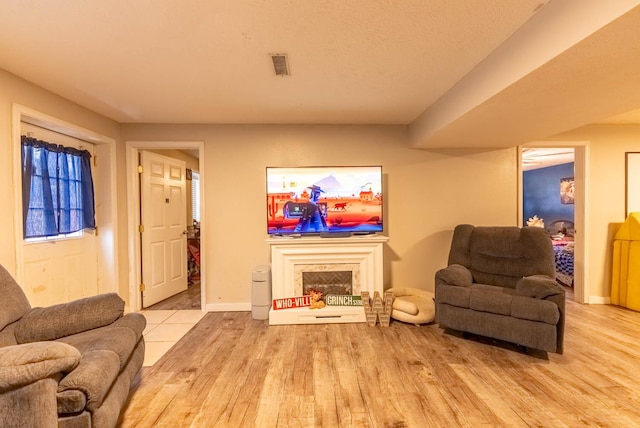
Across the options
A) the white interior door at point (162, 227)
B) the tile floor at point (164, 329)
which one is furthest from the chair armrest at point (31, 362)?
the white interior door at point (162, 227)

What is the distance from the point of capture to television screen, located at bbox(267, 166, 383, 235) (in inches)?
134

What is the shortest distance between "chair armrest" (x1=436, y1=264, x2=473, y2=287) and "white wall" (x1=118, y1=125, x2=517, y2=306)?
2.77ft

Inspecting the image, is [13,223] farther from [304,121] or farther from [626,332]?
[626,332]

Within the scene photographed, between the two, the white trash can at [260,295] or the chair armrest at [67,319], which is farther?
the white trash can at [260,295]

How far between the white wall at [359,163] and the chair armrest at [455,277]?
84cm

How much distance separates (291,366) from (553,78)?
2621mm

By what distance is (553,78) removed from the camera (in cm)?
177

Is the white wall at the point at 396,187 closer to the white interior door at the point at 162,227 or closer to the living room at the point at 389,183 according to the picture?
the living room at the point at 389,183

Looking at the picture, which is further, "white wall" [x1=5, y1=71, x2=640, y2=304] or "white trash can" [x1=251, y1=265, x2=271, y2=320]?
"white wall" [x1=5, y1=71, x2=640, y2=304]

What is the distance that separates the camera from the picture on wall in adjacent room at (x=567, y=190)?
6160mm

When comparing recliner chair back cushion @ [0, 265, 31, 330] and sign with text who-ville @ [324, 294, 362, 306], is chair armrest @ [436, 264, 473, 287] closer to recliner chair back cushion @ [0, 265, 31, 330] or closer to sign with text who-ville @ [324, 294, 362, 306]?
sign with text who-ville @ [324, 294, 362, 306]

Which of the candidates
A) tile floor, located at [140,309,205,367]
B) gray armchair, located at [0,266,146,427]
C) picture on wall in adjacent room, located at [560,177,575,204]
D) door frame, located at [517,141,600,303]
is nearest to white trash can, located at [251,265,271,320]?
tile floor, located at [140,309,205,367]

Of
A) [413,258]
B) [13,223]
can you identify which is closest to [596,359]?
[413,258]

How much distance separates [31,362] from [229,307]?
2.57 meters
